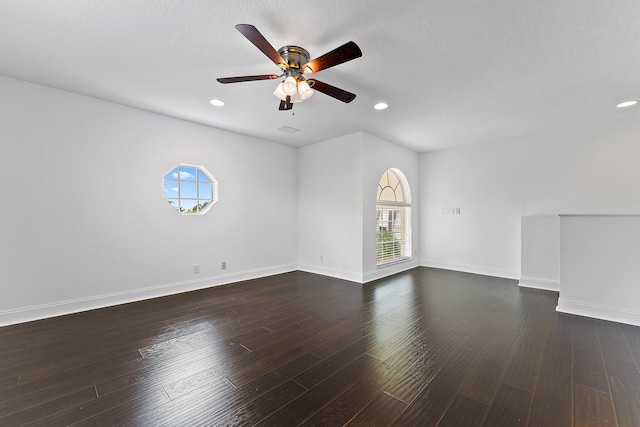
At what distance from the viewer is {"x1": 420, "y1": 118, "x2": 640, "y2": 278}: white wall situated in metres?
3.92

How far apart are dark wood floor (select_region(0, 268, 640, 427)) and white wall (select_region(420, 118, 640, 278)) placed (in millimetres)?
1952

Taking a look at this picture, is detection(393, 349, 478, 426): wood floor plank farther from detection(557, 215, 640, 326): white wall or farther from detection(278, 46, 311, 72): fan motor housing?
detection(278, 46, 311, 72): fan motor housing

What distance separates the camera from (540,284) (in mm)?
4188

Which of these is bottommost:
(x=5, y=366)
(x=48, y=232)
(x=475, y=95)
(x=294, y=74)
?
(x=5, y=366)

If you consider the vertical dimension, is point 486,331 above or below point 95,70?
below

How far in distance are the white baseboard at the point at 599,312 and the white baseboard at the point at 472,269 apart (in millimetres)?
1689

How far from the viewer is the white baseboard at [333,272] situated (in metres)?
4.52

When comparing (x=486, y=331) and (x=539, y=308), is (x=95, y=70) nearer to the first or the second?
(x=486, y=331)

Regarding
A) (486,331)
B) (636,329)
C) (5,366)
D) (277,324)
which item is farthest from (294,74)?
(636,329)

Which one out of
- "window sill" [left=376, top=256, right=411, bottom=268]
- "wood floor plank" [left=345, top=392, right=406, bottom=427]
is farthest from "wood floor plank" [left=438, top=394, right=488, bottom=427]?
"window sill" [left=376, top=256, right=411, bottom=268]

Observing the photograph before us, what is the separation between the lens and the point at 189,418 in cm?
148

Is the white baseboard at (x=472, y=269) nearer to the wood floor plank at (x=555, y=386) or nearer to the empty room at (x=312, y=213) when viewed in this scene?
the empty room at (x=312, y=213)

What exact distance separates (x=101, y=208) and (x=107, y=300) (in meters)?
1.19

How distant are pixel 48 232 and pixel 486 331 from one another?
4.99 meters
